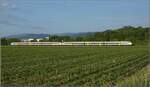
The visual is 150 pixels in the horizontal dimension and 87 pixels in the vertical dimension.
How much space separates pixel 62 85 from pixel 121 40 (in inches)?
3608

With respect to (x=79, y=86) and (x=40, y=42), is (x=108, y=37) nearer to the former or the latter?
(x=40, y=42)

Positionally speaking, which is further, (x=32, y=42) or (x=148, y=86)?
(x=32, y=42)

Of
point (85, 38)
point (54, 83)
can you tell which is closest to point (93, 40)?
point (85, 38)

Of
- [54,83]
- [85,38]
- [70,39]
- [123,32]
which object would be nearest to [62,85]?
[54,83]

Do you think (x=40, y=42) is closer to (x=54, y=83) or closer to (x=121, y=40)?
(x=121, y=40)

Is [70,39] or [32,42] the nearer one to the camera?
[32,42]

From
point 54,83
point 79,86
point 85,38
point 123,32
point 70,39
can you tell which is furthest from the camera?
point 70,39

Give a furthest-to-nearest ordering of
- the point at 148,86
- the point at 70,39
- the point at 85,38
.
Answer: the point at 70,39 → the point at 85,38 → the point at 148,86

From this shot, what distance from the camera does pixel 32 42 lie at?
349 ft

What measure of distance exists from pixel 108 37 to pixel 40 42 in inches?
848

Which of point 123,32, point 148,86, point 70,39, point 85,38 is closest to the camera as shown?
point 148,86

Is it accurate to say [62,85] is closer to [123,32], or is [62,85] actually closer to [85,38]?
[123,32]

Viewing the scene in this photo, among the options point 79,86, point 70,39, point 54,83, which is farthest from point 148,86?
point 70,39

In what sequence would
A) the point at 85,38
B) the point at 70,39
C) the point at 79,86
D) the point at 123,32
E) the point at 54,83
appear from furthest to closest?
the point at 70,39
the point at 85,38
the point at 123,32
the point at 54,83
the point at 79,86
